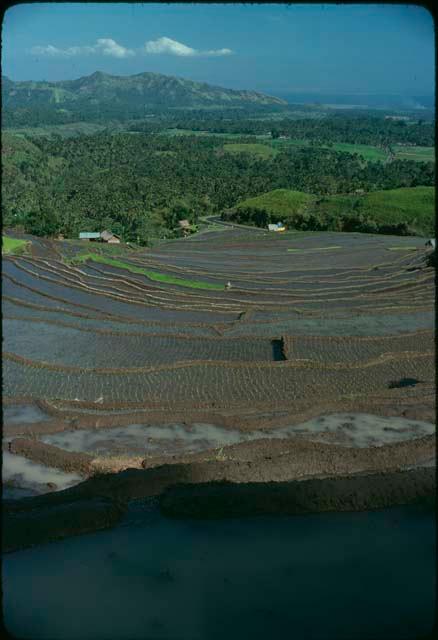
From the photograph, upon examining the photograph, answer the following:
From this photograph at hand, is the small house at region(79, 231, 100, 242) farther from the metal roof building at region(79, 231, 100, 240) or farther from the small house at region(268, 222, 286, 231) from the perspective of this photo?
the small house at region(268, 222, 286, 231)

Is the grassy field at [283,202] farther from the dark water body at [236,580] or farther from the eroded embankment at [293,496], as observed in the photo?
the dark water body at [236,580]

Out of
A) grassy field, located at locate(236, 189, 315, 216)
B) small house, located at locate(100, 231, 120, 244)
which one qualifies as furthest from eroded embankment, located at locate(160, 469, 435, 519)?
grassy field, located at locate(236, 189, 315, 216)

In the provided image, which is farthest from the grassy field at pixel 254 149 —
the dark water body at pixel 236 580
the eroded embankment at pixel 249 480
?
the dark water body at pixel 236 580

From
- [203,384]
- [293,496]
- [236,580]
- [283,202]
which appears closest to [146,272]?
[203,384]

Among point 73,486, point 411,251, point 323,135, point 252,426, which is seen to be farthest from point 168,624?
point 323,135

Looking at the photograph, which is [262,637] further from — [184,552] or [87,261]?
[87,261]

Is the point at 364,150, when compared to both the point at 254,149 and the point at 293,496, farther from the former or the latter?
the point at 293,496
